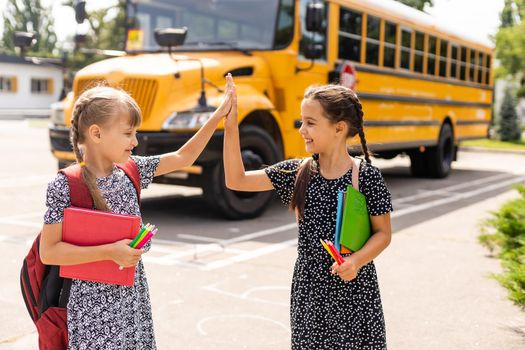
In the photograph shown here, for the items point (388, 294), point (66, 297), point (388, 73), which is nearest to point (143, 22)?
point (388, 73)

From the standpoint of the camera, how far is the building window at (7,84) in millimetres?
47469

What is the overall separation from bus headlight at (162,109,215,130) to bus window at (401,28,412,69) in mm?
4853

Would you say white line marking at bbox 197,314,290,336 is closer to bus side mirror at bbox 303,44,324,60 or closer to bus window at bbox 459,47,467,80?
bus side mirror at bbox 303,44,324,60

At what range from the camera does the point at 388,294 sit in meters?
4.70

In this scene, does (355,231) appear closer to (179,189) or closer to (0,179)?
(179,189)

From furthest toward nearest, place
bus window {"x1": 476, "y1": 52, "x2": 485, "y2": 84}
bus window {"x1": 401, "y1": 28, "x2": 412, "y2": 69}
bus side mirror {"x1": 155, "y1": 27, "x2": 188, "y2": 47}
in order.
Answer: bus window {"x1": 476, "y1": 52, "x2": 485, "y2": 84} → bus window {"x1": 401, "y1": 28, "x2": 412, "y2": 69} → bus side mirror {"x1": 155, "y1": 27, "x2": 188, "y2": 47}

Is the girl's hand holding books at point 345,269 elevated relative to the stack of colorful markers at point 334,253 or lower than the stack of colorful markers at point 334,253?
lower

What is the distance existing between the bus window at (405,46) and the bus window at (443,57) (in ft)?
4.43

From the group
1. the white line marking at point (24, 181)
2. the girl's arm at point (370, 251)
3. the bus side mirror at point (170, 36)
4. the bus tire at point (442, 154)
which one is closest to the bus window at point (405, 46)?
the bus tire at point (442, 154)

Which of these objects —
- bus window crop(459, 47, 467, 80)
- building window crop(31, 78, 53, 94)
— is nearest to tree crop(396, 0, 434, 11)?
bus window crop(459, 47, 467, 80)

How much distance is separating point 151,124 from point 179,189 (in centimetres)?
322

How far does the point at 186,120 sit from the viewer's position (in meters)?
6.68

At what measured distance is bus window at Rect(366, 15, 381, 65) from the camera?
949 cm

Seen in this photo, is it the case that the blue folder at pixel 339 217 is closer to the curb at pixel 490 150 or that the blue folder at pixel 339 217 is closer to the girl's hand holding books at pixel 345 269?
the girl's hand holding books at pixel 345 269
